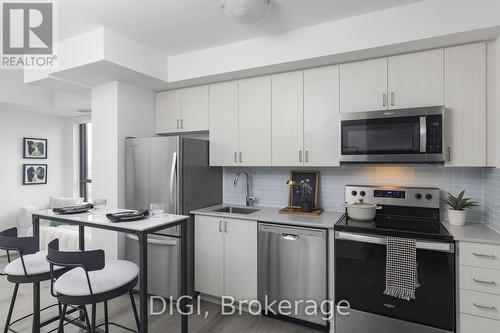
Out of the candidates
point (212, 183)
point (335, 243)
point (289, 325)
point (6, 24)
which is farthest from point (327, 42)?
point (6, 24)

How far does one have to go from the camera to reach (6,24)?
7.86 feet

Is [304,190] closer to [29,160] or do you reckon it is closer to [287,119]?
[287,119]

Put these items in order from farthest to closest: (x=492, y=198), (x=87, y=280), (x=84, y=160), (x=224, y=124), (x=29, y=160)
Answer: (x=84, y=160)
(x=29, y=160)
(x=224, y=124)
(x=492, y=198)
(x=87, y=280)

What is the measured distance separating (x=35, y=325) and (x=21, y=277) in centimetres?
41

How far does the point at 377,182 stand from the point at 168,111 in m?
2.47

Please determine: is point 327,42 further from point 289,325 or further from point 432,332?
point 289,325

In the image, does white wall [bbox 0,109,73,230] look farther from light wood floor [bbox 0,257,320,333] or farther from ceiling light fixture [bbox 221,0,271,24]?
ceiling light fixture [bbox 221,0,271,24]

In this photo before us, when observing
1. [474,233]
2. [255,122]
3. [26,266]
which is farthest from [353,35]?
[26,266]

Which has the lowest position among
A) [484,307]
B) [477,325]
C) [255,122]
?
[477,325]

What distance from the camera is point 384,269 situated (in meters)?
2.00

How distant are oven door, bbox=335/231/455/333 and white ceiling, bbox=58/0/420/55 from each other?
68.9 inches

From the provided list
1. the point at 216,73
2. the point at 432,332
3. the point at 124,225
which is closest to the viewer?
the point at 124,225

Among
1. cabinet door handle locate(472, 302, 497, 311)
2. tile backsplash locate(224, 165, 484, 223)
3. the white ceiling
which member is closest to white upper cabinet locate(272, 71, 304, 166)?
tile backsplash locate(224, 165, 484, 223)

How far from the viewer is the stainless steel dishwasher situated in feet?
7.45
